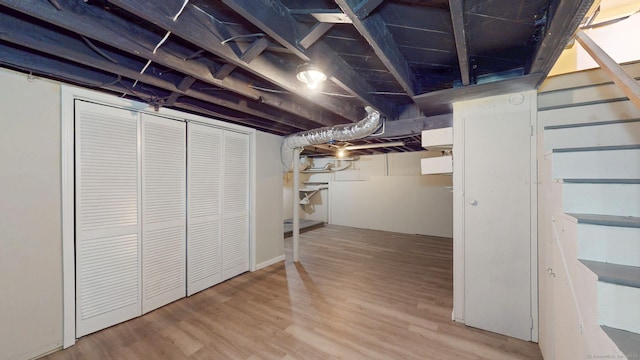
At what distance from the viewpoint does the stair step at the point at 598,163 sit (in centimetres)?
122

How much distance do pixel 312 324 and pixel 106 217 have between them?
7.07 ft

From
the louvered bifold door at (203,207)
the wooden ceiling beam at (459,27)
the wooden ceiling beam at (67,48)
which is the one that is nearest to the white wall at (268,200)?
the louvered bifold door at (203,207)

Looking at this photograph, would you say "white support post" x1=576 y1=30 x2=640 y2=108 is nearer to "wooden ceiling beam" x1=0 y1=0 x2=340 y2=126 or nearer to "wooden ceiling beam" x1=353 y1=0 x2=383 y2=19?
"wooden ceiling beam" x1=353 y1=0 x2=383 y2=19

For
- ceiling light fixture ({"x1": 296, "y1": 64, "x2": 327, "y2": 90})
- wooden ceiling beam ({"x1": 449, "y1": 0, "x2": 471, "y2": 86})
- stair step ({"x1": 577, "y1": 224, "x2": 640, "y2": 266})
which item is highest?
wooden ceiling beam ({"x1": 449, "y1": 0, "x2": 471, "y2": 86})

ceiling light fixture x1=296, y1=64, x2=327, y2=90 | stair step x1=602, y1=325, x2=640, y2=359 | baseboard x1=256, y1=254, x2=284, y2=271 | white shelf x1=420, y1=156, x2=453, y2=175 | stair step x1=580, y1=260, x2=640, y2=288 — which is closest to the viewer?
stair step x1=602, y1=325, x2=640, y2=359

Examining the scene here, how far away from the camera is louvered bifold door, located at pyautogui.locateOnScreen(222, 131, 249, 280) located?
308 cm

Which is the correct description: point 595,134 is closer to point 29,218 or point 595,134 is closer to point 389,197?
point 29,218

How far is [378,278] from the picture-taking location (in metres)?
3.19

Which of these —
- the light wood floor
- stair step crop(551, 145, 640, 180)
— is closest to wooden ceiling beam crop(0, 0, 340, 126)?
the light wood floor

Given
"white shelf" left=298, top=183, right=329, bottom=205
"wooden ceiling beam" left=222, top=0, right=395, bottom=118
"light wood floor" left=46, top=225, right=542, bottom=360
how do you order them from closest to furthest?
"wooden ceiling beam" left=222, top=0, right=395, bottom=118 → "light wood floor" left=46, top=225, right=542, bottom=360 → "white shelf" left=298, top=183, right=329, bottom=205

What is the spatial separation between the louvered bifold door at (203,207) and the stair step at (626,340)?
319cm

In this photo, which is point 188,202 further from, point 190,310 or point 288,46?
point 288,46

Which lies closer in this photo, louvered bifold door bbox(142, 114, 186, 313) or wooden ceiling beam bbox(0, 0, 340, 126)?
wooden ceiling beam bbox(0, 0, 340, 126)

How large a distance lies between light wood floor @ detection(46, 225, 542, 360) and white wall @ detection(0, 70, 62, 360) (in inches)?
12.0
